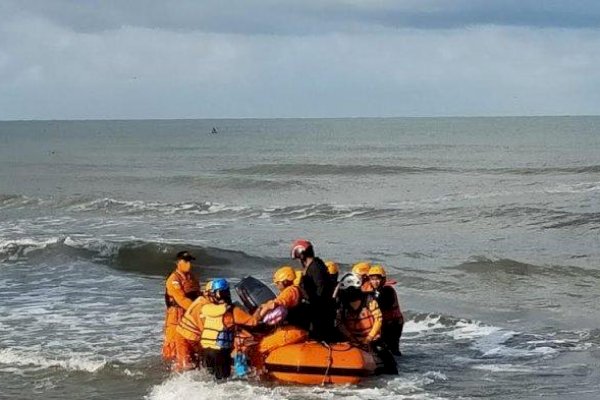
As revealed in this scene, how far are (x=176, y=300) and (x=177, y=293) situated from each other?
0.30 feet

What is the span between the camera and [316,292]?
10852 millimetres

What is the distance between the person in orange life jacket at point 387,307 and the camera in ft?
38.5

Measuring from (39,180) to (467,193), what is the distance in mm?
26485

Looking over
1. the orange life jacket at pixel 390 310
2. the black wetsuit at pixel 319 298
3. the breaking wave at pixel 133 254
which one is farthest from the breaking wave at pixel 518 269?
the black wetsuit at pixel 319 298

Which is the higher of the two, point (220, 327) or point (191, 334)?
point (220, 327)

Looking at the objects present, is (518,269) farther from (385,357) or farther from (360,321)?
(360,321)

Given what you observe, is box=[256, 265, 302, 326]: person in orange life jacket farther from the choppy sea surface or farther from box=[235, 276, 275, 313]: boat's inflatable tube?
the choppy sea surface

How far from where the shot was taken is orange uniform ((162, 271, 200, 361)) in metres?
11.6

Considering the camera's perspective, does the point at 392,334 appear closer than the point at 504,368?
No

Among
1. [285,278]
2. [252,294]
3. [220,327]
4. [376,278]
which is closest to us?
[220,327]

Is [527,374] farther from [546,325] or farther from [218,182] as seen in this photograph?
[218,182]

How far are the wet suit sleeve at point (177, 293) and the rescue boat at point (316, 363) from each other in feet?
4.61

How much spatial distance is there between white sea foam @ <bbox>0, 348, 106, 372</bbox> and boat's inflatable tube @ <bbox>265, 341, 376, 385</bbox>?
110 inches

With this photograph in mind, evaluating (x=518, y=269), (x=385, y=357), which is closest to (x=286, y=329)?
(x=385, y=357)
